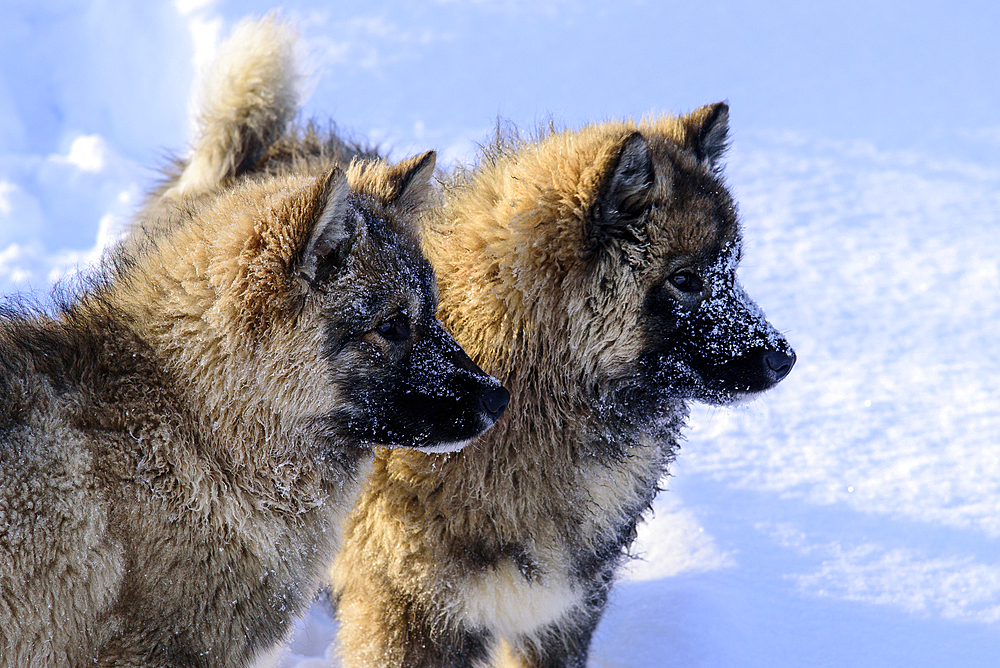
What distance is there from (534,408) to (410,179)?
898mm

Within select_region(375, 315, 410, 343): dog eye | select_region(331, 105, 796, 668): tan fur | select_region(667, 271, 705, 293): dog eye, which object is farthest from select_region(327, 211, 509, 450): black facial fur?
select_region(667, 271, 705, 293): dog eye

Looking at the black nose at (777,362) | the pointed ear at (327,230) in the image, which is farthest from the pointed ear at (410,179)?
the black nose at (777,362)

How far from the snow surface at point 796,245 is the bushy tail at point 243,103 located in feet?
1.29

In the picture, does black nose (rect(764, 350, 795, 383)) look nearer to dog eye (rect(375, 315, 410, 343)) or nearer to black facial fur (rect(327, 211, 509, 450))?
black facial fur (rect(327, 211, 509, 450))

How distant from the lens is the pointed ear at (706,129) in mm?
2889

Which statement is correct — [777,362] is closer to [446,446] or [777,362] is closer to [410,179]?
[446,446]

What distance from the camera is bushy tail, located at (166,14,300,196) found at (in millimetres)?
3893

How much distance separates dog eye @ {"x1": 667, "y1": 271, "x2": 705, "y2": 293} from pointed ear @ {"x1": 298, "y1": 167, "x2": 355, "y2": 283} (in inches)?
42.6

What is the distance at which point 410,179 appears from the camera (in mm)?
2648

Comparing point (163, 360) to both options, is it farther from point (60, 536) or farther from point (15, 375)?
point (60, 536)

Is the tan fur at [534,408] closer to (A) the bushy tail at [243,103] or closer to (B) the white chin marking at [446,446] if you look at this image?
(B) the white chin marking at [446,446]

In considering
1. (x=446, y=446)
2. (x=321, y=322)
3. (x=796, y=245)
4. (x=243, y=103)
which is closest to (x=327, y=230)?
(x=321, y=322)

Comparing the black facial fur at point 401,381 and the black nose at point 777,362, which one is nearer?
the black facial fur at point 401,381

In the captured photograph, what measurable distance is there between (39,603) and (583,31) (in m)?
8.98
